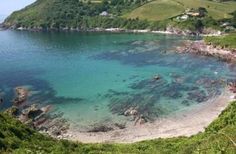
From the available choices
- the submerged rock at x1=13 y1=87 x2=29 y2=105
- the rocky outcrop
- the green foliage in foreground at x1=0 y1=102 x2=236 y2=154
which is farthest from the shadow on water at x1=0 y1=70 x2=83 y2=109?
the green foliage in foreground at x1=0 y1=102 x2=236 y2=154

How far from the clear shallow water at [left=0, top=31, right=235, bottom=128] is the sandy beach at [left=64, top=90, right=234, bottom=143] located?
2.68 metres

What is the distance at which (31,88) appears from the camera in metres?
86.1

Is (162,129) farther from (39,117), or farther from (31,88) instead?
(31,88)

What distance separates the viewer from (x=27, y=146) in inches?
1368

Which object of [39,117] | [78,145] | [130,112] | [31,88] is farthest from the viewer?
[31,88]

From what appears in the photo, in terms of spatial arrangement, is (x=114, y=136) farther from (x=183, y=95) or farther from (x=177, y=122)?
(x=183, y=95)

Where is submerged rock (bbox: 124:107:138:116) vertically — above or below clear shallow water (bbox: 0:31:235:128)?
below

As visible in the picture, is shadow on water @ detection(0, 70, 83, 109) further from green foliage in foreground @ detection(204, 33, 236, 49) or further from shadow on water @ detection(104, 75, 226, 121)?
green foliage in foreground @ detection(204, 33, 236, 49)

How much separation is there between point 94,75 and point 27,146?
210 feet

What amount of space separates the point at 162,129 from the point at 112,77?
36564 millimetres

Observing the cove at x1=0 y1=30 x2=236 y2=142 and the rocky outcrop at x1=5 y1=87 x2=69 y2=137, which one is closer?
the rocky outcrop at x1=5 y1=87 x2=69 y2=137

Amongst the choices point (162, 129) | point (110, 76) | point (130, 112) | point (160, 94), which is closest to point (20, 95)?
point (110, 76)

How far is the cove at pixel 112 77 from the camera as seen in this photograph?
69.3 metres

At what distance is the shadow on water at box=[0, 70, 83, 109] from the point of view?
7619cm
